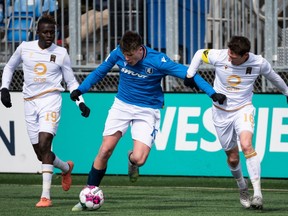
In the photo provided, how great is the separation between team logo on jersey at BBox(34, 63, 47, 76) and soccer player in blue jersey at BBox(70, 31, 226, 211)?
1.54m

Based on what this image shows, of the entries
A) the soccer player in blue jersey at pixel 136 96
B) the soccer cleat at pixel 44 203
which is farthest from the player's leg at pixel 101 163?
the soccer cleat at pixel 44 203

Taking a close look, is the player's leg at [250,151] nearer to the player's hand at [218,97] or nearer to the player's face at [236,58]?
the player's face at [236,58]

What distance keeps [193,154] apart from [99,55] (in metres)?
2.41

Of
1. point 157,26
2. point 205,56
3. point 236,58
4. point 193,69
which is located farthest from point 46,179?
point 157,26

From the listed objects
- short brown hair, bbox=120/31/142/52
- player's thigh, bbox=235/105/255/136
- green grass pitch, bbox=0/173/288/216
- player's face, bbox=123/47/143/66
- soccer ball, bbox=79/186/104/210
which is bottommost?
green grass pitch, bbox=0/173/288/216

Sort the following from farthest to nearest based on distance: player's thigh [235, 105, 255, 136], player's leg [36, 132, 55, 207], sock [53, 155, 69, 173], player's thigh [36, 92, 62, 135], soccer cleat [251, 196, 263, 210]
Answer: sock [53, 155, 69, 173]
player's thigh [36, 92, 62, 135]
player's leg [36, 132, 55, 207]
player's thigh [235, 105, 255, 136]
soccer cleat [251, 196, 263, 210]

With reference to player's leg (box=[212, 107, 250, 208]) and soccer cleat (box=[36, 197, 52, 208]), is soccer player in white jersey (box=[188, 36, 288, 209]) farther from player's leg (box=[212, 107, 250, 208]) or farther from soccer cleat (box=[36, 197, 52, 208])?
soccer cleat (box=[36, 197, 52, 208])

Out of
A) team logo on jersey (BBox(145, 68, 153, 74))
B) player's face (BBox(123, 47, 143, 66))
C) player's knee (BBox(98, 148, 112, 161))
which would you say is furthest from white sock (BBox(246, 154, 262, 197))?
player's face (BBox(123, 47, 143, 66))

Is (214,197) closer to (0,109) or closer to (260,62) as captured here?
(260,62)

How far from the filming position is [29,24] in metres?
18.5

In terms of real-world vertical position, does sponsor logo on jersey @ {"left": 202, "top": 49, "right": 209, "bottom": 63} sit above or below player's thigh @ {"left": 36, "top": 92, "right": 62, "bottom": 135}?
above

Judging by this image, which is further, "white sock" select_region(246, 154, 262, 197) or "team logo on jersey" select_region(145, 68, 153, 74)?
"white sock" select_region(246, 154, 262, 197)

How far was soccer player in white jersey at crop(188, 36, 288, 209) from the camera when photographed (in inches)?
515

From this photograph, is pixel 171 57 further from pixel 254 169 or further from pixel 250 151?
pixel 254 169
